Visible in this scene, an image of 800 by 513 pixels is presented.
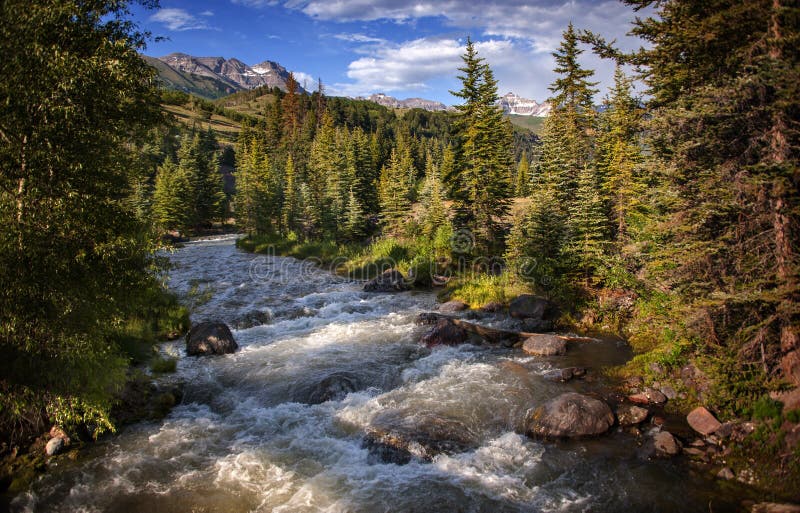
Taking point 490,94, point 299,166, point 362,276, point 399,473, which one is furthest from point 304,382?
point 299,166

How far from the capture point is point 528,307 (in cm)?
2188

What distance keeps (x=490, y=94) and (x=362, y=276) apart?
682 inches

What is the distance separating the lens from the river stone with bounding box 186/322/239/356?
59.0 ft

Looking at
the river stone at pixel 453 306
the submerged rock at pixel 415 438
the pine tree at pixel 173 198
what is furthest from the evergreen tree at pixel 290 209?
the submerged rock at pixel 415 438

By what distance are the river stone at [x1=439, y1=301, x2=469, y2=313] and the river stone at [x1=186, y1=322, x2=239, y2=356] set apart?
11.0m

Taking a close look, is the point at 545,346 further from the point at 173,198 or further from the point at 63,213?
the point at 173,198

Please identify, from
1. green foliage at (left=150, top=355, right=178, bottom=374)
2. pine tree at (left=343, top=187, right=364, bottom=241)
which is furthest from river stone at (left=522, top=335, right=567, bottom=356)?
pine tree at (left=343, top=187, right=364, bottom=241)

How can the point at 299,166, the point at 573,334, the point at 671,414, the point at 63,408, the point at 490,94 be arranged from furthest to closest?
1. the point at 299,166
2. the point at 490,94
3. the point at 573,334
4. the point at 671,414
5. the point at 63,408

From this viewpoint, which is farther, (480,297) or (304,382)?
(480,297)

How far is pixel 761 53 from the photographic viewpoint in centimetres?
1035

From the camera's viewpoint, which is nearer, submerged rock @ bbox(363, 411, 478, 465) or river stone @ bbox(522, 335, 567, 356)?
submerged rock @ bbox(363, 411, 478, 465)

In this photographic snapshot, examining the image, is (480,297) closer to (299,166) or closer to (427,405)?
(427,405)

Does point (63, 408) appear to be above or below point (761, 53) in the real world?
below

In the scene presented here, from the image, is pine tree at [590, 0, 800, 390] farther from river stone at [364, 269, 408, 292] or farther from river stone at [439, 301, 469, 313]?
river stone at [364, 269, 408, 292]
